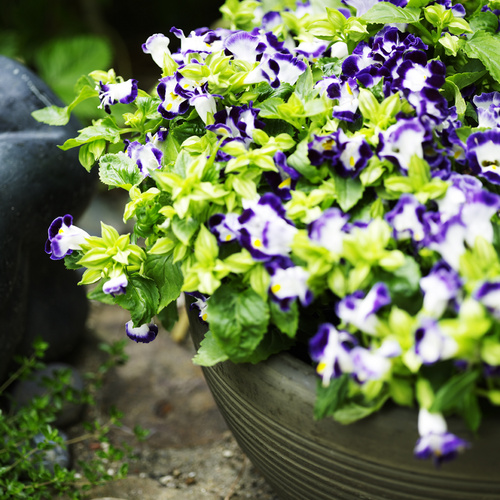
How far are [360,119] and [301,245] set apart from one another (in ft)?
0.95

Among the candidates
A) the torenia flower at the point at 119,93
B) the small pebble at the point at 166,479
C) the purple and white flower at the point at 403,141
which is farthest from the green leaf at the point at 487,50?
the small pebble at the point at 166,479

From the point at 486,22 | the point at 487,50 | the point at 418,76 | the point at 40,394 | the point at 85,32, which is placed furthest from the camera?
the point at 85,32

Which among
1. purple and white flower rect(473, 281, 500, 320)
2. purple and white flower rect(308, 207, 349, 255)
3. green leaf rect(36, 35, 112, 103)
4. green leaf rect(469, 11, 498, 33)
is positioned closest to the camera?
purple and white flower rect(473, 281, 500, 320)

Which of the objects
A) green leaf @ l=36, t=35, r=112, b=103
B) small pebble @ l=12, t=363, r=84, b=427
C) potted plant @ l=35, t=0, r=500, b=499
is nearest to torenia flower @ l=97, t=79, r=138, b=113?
potted plant @ l=35, t=0, r=500, b=499

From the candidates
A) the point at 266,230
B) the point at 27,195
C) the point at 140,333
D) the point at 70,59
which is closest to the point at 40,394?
the point at 27,195

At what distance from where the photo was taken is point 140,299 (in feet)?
2.90

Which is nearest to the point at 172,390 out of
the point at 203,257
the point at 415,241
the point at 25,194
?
the point at 25,194

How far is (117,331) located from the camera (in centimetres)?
180

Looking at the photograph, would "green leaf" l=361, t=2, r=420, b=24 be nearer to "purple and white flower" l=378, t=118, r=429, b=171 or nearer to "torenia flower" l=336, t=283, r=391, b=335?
"purple and white flower" l=378, t=118, r=429, b=171

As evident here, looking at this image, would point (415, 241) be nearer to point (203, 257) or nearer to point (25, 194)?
point (203, 257)

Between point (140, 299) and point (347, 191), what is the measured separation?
35 cm

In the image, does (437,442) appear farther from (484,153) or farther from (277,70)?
(277,70)

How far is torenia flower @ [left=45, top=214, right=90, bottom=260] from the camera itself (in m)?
0.88

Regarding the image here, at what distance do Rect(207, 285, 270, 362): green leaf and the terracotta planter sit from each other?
6cm
